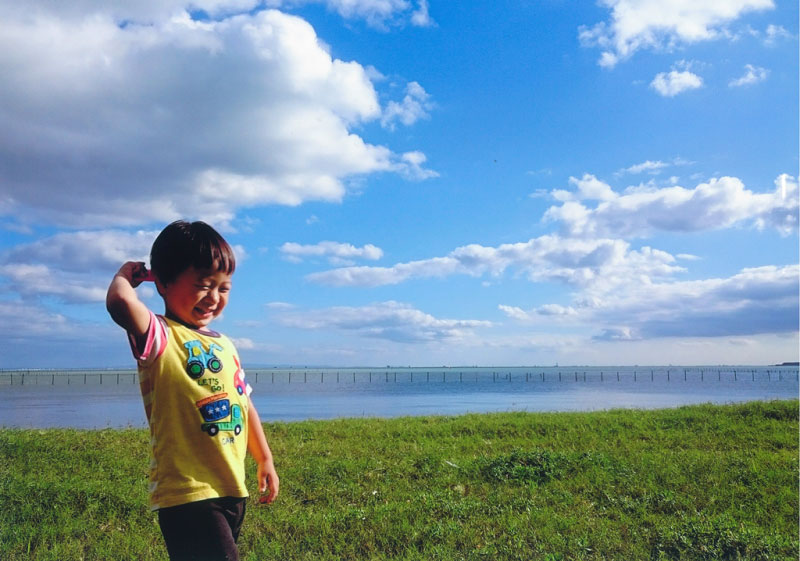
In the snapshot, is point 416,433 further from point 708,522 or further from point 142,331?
point 142,331

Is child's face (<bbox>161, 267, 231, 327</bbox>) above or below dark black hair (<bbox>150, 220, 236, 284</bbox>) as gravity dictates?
below

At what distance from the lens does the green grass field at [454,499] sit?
16.7ft

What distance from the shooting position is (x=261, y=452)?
114 inches

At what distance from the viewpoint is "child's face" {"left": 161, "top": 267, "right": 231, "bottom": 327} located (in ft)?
8.44

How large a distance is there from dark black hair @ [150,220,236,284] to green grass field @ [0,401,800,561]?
322 centimetres

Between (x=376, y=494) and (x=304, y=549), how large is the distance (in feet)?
5.66

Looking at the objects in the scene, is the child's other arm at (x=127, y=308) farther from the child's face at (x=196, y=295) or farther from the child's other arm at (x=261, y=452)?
the child's other arm at (x=261, y=452)

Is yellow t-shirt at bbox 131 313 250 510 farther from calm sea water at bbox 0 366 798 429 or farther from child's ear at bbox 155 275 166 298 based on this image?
calm sea water at bbox 0 366 798 429

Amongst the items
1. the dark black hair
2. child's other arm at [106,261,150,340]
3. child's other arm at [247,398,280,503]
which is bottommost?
child's other arm at [247,398,280,503]

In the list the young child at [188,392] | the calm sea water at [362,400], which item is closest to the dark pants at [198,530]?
the young child at [188,392]

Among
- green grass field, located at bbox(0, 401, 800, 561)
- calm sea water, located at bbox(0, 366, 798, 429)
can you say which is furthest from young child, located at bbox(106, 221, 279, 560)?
calm sea water, located at bbox(0, 366, 798, 429)

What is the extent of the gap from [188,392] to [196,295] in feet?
Answer: 1.37

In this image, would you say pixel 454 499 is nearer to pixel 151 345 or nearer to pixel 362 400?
pixel 151 345

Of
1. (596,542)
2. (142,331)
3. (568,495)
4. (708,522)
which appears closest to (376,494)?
(568,495)
